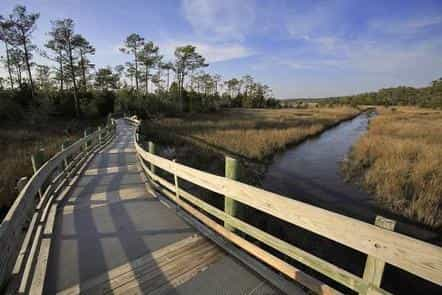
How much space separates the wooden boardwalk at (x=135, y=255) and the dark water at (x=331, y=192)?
289cm

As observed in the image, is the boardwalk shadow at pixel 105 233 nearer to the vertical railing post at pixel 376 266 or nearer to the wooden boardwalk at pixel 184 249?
the wooden boardwalk at pixel 184 249

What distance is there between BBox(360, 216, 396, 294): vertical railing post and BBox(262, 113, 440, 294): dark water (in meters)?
3.02

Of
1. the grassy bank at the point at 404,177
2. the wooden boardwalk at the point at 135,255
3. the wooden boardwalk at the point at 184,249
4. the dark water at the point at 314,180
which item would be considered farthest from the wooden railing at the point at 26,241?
the grassy bank at the point at 404,177

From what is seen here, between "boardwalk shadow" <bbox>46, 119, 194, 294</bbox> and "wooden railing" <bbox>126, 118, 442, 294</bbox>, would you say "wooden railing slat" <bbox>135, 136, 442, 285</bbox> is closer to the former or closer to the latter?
"wooden railing" <bbox>126, 118, 442, 294</bbox>

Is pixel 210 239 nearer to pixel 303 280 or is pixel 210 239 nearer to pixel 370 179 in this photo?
pixel 303 280

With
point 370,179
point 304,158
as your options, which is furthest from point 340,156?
point 370,179

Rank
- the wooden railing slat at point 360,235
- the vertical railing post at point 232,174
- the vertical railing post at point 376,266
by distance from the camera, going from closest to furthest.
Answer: the wooden railing slat at point 360,235
the vertical railing post at point 376,266
the vertical railing post at point 232,174

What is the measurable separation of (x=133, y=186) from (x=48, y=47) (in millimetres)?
28725

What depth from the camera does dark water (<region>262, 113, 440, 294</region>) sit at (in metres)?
4.01

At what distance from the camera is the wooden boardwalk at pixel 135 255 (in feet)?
7.60

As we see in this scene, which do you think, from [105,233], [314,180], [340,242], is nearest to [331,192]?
[314,180]

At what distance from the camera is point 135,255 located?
9.16ft

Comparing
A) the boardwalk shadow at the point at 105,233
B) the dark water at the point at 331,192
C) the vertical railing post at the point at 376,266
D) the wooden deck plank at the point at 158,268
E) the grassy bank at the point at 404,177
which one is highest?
the vertical railing post at the point at 376,266

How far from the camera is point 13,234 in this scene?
6.66ft
